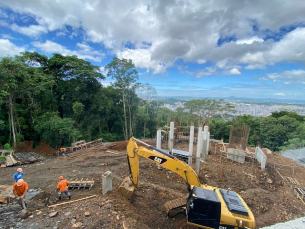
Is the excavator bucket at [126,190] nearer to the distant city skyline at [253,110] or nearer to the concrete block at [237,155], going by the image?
the concrete block at [237,155]

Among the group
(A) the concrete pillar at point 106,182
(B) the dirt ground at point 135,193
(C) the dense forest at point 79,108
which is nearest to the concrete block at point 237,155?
(B) the dirt ground at point 135,193

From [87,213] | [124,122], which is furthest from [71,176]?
[124,122]

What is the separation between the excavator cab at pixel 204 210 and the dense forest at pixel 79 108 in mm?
6229

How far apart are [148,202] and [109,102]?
51.7ft

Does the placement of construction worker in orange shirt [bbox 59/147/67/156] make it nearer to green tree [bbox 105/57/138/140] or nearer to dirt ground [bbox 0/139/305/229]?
dirt ground [bbox 0/139/305/229]

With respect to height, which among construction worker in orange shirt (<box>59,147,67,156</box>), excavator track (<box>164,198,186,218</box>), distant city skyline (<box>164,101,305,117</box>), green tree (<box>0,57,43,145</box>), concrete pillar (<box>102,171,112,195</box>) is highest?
green tree (<box>0,57,43,145</box>)

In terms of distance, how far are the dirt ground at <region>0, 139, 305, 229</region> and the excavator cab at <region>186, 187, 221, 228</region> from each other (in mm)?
988

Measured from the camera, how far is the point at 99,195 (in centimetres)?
664

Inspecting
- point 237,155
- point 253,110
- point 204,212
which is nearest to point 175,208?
point 204,212

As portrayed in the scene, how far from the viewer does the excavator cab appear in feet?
16.1

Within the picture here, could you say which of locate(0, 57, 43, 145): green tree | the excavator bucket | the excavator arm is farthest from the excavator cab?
locate(0, 57, 43, 145): green tree

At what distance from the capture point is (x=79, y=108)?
17.8 m

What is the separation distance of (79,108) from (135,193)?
13.2 meters

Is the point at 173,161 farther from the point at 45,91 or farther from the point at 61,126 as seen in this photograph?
the point at 45,91
